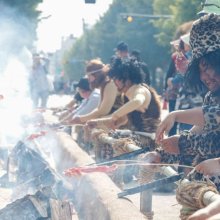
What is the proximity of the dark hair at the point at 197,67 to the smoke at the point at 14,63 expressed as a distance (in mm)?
9447

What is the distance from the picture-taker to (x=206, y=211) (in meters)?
2.84

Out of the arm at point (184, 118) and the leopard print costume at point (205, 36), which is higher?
the leopard print costume at point (205, 36)

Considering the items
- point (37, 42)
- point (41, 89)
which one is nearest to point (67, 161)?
point (41, 89)

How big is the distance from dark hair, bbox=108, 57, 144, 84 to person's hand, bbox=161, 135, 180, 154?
11.3 ft

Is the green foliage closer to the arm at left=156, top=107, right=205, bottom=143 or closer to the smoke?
the smoke

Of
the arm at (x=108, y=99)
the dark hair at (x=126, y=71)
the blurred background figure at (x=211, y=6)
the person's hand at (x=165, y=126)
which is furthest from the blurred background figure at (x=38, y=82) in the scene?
the person's hand at (x=165, y=126)

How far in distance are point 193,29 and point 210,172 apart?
0.98 m

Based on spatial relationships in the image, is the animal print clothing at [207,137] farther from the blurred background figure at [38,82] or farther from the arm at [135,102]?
the blurred background figure at [38,82]

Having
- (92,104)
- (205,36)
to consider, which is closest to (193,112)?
(205,36)

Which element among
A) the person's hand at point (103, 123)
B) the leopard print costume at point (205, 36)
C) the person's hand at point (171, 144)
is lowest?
the person's hand at point (103, 123)

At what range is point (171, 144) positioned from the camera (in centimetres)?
455

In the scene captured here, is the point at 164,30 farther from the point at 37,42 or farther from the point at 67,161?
the point at 67,161

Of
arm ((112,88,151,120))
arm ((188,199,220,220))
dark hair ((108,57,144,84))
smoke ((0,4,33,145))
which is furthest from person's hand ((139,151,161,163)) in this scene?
smoke ((0,4,33,145))

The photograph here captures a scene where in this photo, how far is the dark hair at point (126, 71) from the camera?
7973 mm
